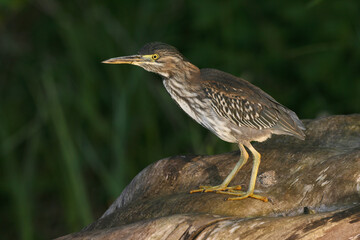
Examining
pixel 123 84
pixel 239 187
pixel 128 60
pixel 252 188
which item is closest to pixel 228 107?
pixel 239 187

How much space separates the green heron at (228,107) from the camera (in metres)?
4.91

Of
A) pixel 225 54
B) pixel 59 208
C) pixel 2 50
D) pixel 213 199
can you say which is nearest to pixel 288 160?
pixel 213 199

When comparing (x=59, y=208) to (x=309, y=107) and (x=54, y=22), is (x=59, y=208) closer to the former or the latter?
(x=54, y=22)

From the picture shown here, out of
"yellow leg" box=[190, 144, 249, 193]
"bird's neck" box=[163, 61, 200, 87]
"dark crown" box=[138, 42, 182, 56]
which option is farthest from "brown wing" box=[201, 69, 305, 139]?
"dark crown" box=[138, 42, 182, 56]

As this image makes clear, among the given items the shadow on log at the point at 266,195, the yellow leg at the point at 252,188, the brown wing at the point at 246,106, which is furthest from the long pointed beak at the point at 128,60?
the yellow leg at the point at 252,188

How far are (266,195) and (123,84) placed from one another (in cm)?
420

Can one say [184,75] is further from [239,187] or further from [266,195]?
[266,195]

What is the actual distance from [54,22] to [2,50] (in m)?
1.15

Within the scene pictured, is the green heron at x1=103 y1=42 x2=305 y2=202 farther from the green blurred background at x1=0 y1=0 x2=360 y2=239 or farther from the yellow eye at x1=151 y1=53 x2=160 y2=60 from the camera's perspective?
the green blurred background at x1=0 y1=0 x2=360 y2=239

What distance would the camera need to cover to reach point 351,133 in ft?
16.7

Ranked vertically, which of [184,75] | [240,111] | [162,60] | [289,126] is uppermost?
[162,60]

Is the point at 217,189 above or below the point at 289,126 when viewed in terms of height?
below

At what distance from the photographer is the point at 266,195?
173 inches

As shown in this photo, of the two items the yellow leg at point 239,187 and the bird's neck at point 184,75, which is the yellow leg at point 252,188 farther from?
the bird's neck at point 184,75
